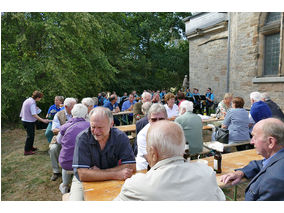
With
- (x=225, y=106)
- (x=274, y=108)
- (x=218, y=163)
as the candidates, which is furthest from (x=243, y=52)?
(x=218, y=163)

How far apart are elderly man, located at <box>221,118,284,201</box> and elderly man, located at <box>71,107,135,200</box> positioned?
1.15 m

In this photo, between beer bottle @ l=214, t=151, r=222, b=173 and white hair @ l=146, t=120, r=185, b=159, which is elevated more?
white hair @ l=146, t=120, r=185, b=159

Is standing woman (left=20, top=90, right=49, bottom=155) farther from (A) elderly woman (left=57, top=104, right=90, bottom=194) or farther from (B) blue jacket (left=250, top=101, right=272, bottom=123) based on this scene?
(B) blue jacket (left=250, top=101, right=272, bottom=123)

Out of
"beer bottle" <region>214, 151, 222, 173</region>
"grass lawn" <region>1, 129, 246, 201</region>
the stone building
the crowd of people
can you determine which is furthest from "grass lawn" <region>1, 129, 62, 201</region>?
the stone building

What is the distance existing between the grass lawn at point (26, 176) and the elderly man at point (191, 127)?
2445 millimetres

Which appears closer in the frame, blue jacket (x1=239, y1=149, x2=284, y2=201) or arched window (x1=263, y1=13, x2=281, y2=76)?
blue jacket (x1=239, y1=149, x2=284, y2=201)

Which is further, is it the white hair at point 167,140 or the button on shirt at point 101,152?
the button on shirt at point 101,152

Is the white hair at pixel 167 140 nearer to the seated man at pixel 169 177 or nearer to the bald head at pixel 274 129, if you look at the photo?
the seated man at pixel 169 177

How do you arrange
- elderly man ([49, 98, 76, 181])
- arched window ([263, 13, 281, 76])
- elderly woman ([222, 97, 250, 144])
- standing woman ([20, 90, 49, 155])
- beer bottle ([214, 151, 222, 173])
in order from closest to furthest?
beer bottle ([214, 151, 222, 173]), elderly woman ([222, 97, 250, 144]), elderly man ([49, 98, 76, 181]), standing woman ([20, 90, 49, 155]), arched window ([263, 13, 281, 76])

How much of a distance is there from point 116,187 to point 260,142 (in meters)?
1.36

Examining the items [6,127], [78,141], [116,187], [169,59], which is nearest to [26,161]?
[78,141]

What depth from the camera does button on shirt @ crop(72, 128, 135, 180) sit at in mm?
2025

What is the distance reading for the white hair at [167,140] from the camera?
3.82 ft

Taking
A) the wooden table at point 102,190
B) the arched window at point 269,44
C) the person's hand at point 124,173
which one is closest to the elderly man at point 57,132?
the wooden table at point 102,190
